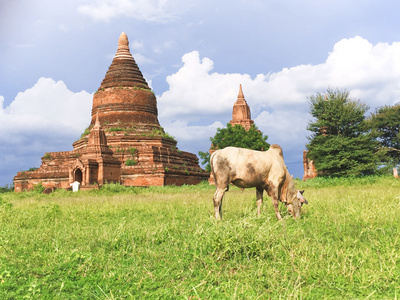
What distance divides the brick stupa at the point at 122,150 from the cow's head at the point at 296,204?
15.5m

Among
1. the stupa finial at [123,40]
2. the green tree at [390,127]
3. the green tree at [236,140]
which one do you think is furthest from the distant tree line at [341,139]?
the stupa finial at [123,40]

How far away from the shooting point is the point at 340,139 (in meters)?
23.6

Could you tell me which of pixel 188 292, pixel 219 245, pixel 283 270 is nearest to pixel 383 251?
pixel 283 270

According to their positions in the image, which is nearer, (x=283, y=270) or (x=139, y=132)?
(x=283, y=270)

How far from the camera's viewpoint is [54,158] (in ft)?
94.1

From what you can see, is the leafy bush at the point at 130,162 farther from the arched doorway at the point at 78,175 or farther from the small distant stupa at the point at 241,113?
the small distant stupa at the point at 241,113

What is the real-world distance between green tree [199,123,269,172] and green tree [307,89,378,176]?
4586 mm

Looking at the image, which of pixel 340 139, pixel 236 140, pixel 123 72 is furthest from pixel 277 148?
pixel 123 72

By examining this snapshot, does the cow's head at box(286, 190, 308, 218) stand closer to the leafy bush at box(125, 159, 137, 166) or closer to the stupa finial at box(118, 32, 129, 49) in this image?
the leafy bush at box(125, 159, 137, 166)

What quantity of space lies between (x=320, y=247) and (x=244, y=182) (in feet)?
7.87

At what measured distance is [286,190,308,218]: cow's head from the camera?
6.80m

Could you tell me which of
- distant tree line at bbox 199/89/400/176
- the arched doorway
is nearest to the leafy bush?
the arched doorway

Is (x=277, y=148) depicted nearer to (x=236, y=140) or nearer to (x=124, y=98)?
(x=236, y=140)

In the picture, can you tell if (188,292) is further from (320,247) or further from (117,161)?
(117,161)
